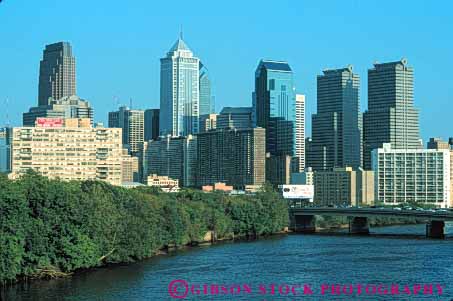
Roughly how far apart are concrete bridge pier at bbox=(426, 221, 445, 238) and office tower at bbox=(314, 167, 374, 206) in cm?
6994

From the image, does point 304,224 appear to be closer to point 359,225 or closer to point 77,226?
point 359,225

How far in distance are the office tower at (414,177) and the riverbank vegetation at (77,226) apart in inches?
3760

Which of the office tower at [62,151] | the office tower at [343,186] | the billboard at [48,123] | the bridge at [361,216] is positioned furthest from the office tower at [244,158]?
the bridge at [361,216]

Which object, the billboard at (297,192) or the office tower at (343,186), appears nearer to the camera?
the billboard at (297,192)

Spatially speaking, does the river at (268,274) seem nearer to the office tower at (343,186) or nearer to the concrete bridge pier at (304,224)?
the concrete bridge pier at (304,224)

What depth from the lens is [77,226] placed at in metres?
50.4

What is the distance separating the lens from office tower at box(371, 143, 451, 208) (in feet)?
530

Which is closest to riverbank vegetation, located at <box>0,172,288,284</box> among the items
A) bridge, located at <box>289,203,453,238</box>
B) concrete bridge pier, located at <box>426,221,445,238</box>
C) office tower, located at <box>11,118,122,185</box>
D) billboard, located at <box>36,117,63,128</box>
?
concrete bridge pier, located at <box>426,221,445,238</box>

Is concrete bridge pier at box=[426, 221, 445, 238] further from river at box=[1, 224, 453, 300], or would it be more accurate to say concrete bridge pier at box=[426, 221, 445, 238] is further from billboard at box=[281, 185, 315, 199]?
billboard at box=[281, 185, 315, 199]

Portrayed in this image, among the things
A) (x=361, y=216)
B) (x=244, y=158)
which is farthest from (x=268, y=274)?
(x=244, y=158)

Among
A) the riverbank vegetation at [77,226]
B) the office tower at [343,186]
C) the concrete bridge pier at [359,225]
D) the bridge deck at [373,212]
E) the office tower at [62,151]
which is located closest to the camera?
the riverbank vegetation at [77,226]

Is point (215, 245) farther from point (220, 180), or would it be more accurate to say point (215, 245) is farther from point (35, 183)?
point (220, 180)

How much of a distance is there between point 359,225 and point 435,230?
35.0 feet

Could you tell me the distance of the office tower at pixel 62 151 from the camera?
138m
